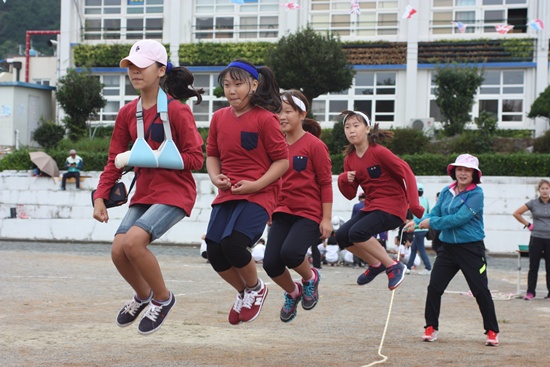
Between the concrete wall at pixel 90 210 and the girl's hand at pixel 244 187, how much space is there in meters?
20.5

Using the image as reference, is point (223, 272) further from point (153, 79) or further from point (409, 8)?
point (409, 8)

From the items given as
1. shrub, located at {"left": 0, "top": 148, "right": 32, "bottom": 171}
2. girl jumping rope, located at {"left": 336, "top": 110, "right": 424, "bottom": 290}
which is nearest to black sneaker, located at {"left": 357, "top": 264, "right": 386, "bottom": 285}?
girl jumping rope, located at {"left": 336, "top": 110, "right": 424, "bottom": 290}

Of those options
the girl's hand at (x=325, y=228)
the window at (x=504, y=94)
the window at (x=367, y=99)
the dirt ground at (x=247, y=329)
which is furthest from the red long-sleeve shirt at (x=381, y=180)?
the window at (x=504, y=94)

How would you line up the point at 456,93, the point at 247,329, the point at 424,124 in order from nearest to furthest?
the point at 247,329
the point at 456,93
the point at 424,124

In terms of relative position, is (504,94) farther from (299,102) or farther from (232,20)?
(299,102)

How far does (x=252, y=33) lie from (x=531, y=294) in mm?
31820

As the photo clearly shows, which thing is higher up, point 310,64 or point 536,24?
point 536,24

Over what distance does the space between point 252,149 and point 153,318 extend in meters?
1.68

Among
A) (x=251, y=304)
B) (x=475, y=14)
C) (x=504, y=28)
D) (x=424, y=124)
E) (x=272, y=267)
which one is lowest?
(x=251, y=304)

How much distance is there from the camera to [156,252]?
25531 mm

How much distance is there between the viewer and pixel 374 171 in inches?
370

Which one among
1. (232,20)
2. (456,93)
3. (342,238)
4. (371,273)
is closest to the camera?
(342,238)

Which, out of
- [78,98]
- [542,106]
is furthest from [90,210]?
[542,106]

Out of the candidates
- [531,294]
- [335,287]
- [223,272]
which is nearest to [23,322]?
[223,272]
